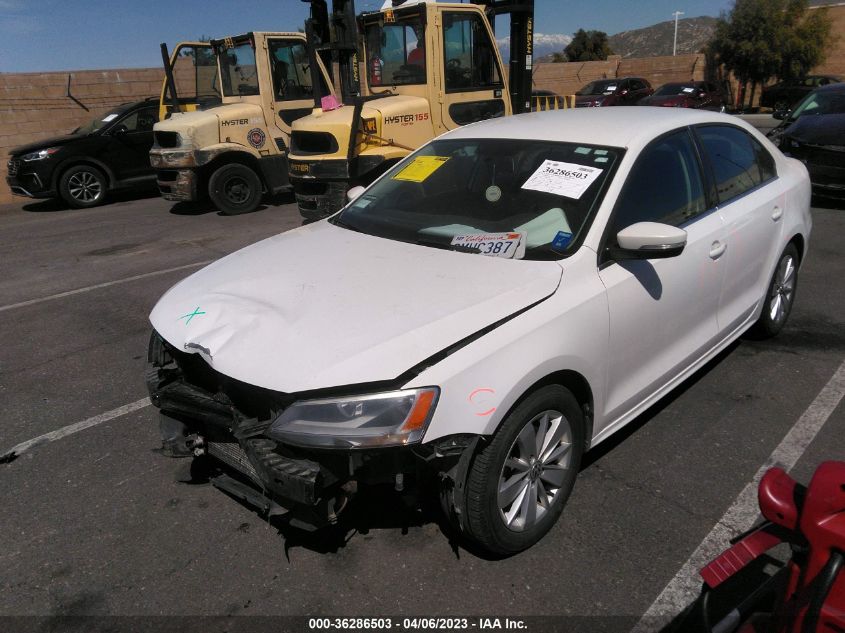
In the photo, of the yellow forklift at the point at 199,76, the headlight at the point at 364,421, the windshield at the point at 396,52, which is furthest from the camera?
the yellow forklift at the point at 199,76

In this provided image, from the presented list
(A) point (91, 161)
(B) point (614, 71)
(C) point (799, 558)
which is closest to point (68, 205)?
(A) point (91, 161)

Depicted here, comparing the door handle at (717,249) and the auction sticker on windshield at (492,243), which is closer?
the auction sticker on windshield at (492,243)

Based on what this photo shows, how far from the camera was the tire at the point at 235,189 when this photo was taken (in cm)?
1014

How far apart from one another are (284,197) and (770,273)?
985cm

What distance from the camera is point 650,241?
267 cm

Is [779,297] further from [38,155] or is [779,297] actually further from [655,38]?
[655,38]

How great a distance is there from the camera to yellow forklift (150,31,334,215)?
9.84m

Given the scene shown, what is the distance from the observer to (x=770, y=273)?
408cm

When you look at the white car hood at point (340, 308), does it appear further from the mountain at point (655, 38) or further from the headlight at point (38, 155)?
the mountain at point (655, 38)

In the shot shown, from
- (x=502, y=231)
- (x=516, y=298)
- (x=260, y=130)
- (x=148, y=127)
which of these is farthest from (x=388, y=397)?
(x=148, y=127)

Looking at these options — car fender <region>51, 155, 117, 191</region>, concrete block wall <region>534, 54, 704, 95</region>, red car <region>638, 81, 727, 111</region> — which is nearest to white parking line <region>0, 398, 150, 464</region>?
car fender <region>51, 155, 117, 191</region>

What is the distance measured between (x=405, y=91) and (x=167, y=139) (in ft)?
14.0

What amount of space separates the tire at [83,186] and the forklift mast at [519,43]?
26.2 ft

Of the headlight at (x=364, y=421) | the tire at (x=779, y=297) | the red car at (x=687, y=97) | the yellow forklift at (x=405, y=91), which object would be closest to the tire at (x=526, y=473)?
the headlight at (x=364, y=421)
